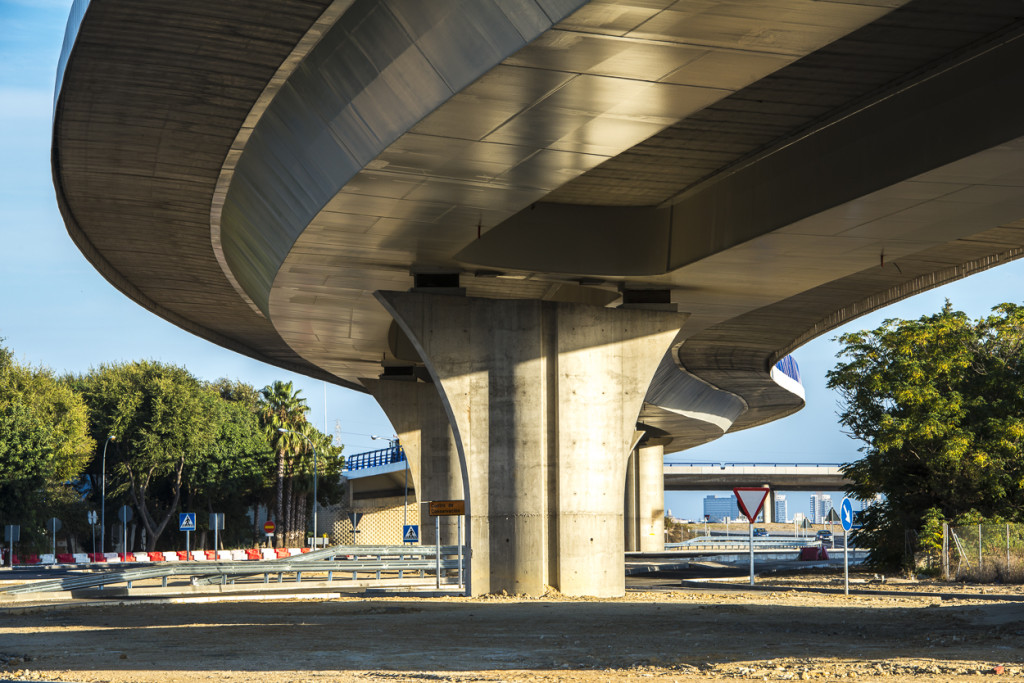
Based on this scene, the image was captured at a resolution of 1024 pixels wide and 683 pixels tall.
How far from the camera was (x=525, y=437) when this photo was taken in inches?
974

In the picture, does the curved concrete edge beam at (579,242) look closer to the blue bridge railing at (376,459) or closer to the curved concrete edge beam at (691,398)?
the curved concrete edge beam at (691,398)

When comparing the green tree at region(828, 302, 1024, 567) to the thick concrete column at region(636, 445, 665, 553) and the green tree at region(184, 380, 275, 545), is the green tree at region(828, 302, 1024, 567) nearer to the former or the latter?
the thick concrete column at region(636, 445, 665, 553)

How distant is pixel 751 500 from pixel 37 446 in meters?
46.2

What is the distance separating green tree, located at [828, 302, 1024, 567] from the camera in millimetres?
34125

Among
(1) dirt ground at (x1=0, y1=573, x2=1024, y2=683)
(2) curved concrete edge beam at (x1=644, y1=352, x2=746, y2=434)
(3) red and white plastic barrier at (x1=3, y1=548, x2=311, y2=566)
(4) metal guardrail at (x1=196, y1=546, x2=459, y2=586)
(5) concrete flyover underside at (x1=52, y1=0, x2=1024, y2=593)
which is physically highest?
(5) concrete flyover underside at (x1=52, y1=0, x2=1024, y2=593)

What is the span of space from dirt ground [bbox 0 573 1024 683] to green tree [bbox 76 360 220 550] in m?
49.3

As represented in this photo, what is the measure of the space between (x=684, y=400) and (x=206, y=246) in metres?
31.9

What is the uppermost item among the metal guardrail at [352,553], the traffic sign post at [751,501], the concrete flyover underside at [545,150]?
the concrete flyover underside at [545,150]

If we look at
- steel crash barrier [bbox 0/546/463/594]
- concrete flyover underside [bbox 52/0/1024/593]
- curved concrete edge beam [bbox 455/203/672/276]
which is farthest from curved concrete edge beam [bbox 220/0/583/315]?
steel crash barrier [bbox 0/546/463/594]

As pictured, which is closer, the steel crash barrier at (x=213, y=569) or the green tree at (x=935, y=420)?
the steel crash barrier at (x=213, y=569)

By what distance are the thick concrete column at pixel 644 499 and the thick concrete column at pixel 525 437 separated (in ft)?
176

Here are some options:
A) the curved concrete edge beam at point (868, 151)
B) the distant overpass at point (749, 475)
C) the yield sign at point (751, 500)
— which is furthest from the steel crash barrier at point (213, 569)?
the distant overpass at point (749, 475)

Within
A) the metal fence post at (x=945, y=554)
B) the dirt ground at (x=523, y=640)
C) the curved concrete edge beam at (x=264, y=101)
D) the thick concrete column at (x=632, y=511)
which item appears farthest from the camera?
the thick concrete column at (x=632, y=511)

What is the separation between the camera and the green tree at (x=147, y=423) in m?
71.6
